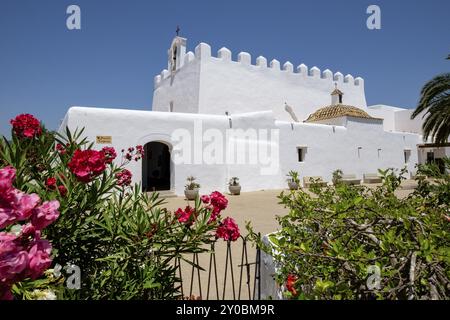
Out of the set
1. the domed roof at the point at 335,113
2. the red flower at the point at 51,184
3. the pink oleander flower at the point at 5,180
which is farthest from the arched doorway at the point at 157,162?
the pink oleander flower at the point at 5,180

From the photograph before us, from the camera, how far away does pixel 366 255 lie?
157 cm

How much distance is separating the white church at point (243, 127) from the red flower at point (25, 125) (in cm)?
844

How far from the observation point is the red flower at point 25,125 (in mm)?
2691

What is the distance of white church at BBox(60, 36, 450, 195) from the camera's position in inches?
479

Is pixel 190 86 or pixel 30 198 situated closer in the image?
pixel 30 198

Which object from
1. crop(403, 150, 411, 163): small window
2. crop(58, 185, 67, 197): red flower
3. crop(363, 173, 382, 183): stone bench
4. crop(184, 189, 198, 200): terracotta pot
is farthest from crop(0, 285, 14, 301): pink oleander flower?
crop(403, 150, 411, 163): small window

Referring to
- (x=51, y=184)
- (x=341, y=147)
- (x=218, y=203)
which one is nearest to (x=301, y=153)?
(x=341, y=147)

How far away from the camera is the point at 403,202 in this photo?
270cm

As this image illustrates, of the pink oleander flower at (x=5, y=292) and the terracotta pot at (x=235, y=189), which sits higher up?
the terracotta pot at (x=235, y=189)

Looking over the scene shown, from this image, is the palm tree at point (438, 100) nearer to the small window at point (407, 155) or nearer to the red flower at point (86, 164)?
the small window at point (407, 155)

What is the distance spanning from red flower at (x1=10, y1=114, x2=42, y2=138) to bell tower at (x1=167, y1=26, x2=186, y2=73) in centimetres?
1687
